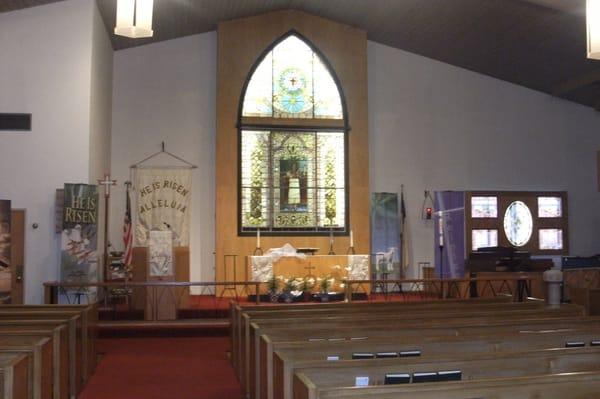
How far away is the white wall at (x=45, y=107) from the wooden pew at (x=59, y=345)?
4138 mm

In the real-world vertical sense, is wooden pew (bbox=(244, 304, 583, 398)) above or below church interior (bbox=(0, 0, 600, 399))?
below

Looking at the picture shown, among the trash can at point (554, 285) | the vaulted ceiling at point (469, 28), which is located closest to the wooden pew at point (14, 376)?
the trash can at point (554, 285)

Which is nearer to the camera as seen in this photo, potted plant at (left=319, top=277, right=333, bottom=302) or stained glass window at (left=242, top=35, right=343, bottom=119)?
potted plant at (left=319, top=277, right=333, bottom=302)

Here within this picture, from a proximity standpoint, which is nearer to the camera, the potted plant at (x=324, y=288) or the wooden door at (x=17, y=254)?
the wooden door at (x=17, y=254)

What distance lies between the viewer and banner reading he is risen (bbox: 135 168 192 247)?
457 inches

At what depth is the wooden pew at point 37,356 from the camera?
3877 mm

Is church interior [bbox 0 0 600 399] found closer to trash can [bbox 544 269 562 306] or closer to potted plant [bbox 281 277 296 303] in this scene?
potted plant [bbox 281 277 296 303]

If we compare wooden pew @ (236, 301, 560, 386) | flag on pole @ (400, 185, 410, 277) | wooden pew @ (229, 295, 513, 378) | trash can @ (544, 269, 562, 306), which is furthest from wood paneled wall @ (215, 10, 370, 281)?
trash can @ (544, 269, 562, 306)

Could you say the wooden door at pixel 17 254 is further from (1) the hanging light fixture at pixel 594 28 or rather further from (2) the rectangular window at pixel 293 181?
(1) the hanging light fixture at pixel 594 28

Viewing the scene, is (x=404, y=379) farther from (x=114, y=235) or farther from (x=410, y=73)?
(x=410, y=73)

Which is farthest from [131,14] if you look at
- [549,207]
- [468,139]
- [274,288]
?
[549,207]

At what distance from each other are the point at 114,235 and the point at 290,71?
4473mm

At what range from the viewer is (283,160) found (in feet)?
39.9

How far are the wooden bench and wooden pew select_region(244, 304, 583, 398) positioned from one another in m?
1.74
